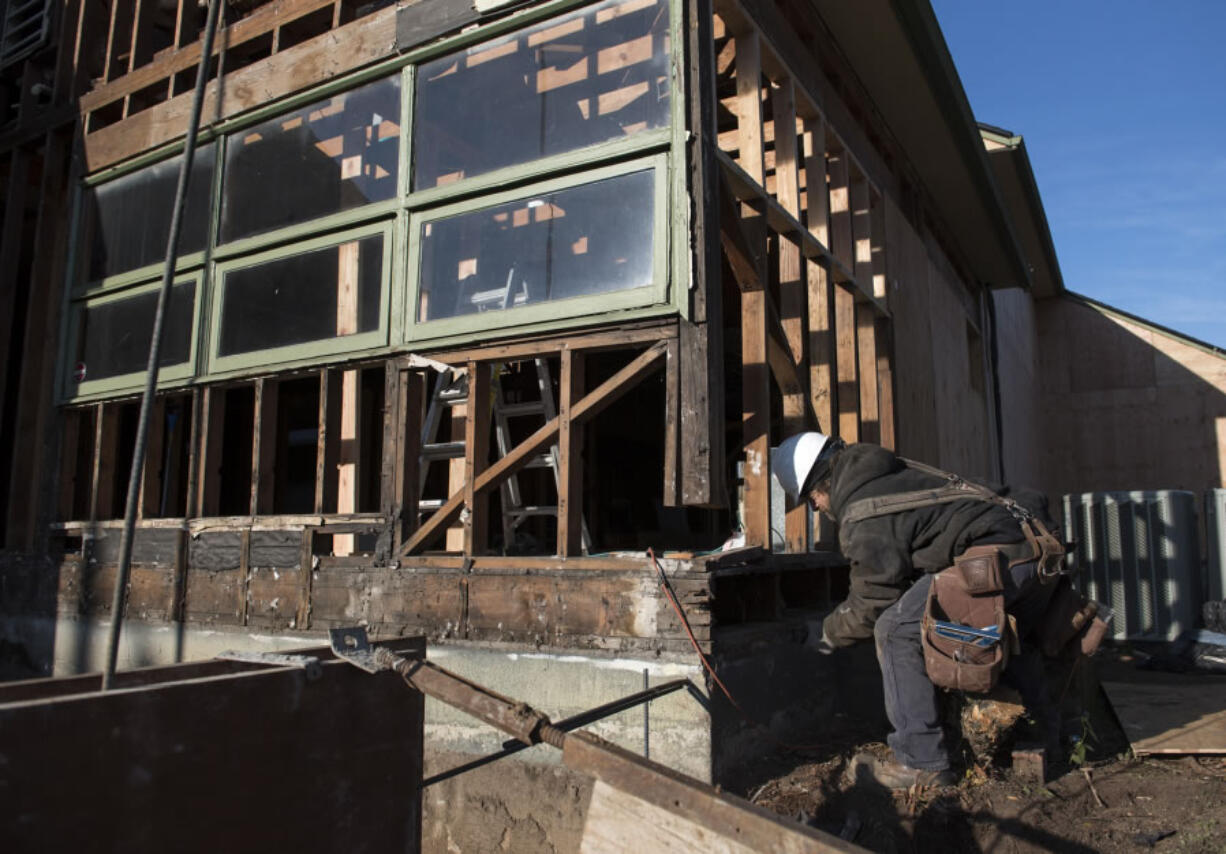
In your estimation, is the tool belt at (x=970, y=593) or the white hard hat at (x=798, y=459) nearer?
the tool belt at (x=970, y=593)

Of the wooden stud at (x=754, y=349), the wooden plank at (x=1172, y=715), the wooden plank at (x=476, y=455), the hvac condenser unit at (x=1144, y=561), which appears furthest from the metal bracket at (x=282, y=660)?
the hvac condenser unit at (x=1144, y=561)

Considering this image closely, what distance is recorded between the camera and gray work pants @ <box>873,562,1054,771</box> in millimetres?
3818

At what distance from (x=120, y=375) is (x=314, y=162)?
240 cm

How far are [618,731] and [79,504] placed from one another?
569 centimetres

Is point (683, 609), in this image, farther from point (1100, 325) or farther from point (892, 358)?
point (1100, 325)

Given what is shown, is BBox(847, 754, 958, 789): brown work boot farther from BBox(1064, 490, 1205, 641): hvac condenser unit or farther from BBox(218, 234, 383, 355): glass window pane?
BBox(1064, 490, 1205, 641): hvac condenser unit

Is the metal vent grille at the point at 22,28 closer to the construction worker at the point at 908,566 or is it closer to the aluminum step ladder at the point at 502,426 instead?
the aluminum step ladder at the point at 502,426

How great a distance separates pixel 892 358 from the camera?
25.0 ft

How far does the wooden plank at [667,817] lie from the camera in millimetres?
1966

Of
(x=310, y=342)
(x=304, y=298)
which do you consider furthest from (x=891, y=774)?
(x=304, y=298)

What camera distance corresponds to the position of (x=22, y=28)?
27.2ft

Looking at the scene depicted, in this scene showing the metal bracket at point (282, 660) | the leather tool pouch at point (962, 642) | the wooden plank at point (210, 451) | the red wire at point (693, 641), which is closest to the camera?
the metal bracket at point (282, 660)

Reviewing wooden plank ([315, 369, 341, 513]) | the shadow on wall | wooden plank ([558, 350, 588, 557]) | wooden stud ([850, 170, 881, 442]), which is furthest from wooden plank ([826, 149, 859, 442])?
the shadow on wall

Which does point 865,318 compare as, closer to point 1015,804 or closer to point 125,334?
point 1015,804
